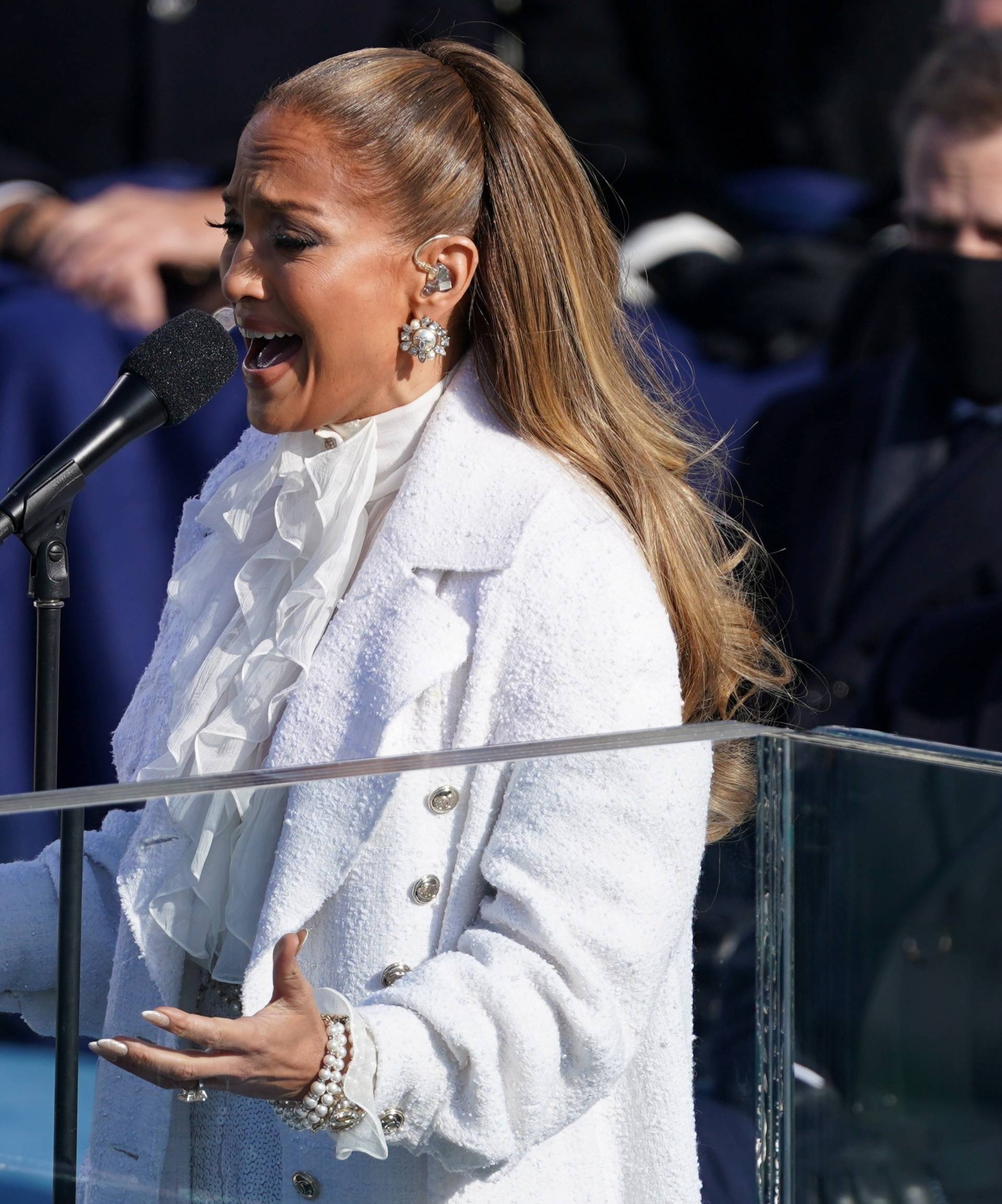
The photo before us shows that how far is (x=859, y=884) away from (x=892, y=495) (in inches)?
89.0

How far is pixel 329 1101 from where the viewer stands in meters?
1.12

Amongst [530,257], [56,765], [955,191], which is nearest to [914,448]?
[955,191]

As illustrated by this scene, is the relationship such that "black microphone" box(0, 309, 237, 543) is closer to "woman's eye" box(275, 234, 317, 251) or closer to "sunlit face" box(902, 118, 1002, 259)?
"woman's eye" box(275, 234, 317, 251)

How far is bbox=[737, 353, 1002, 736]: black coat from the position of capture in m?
3.38

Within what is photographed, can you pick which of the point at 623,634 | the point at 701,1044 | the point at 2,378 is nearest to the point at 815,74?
the point at 2,378

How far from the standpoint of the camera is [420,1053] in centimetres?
118

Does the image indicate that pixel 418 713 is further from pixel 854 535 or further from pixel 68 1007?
pixel 854 535

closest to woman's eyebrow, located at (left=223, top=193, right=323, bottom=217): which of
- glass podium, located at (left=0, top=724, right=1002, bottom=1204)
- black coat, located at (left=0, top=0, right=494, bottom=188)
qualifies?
glass podium, located at (left=0, top=724, right=1002, bottom=1204)

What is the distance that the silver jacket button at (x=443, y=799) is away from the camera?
1197 millimetres

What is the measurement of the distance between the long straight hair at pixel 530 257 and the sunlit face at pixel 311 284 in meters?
0.03

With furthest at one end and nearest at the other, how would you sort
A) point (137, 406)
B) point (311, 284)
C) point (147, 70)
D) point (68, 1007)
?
point (147, 70)
point (311, 284)
point (137, 406)
point (68, 1007)

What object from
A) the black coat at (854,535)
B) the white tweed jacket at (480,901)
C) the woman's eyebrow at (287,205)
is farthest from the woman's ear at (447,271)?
the black coat at (854,535)

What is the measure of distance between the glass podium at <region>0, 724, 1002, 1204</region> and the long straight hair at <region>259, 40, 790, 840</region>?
0.92 feet

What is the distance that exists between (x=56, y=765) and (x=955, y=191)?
277 centimetres
